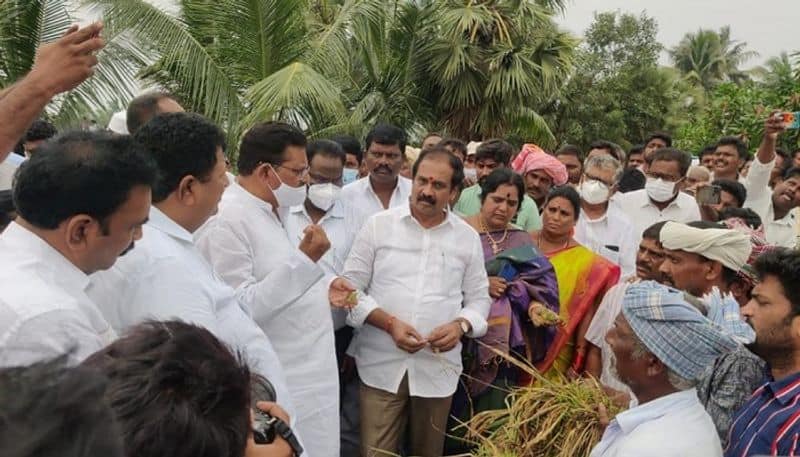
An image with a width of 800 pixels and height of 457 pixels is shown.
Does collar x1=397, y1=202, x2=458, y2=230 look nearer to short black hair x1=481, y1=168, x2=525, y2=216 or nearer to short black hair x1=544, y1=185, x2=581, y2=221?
short black hair x1=481, y1=168, x2=525, y2=216

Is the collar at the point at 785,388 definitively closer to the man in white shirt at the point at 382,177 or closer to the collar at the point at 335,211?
the collar at the point at 335,211

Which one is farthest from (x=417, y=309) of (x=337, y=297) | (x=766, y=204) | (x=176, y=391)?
(x=766, y=204)

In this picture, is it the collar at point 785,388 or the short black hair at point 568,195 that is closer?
the collar at point 785,388

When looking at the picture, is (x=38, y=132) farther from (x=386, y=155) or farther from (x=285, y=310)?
(x=285, y=310)

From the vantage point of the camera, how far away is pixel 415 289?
3.60 metres

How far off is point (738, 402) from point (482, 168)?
3574 mm

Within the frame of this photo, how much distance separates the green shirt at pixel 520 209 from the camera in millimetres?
4805

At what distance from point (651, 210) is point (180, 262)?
412 centimetres

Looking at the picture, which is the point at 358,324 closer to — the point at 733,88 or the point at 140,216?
the point at 140,216

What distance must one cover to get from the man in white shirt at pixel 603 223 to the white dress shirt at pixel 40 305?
3651mm


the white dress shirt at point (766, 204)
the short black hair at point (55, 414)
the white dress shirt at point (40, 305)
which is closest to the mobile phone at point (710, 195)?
the white dress shirt at point (766, 204)

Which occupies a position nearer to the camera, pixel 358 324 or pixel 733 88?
pixel 358 324

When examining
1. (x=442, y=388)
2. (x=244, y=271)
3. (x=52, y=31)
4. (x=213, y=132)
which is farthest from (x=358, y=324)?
(x=52, y=31)

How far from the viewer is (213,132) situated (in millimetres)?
2352
